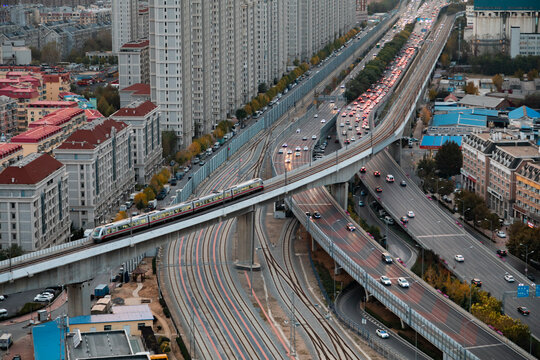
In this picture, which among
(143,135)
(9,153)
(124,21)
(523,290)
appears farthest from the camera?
(124,21)

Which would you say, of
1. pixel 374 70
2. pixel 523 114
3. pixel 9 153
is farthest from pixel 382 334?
pixel 374 70

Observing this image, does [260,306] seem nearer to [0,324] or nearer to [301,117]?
[0,324]

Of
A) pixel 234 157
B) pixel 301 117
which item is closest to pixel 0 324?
pixel 234 157

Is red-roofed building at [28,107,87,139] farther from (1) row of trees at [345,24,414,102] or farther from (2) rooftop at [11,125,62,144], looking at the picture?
(1) row of trees at [345,24,414,102]

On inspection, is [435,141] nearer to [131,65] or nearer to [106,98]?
[131,65]

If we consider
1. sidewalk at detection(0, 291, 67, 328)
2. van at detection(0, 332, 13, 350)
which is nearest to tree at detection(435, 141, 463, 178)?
sidewalk at detection(0, 291, 67, 328)

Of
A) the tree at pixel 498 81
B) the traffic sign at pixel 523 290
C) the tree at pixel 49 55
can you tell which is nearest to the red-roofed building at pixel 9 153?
the traffic sign at pixel 523 290

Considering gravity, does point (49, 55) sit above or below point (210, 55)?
below
